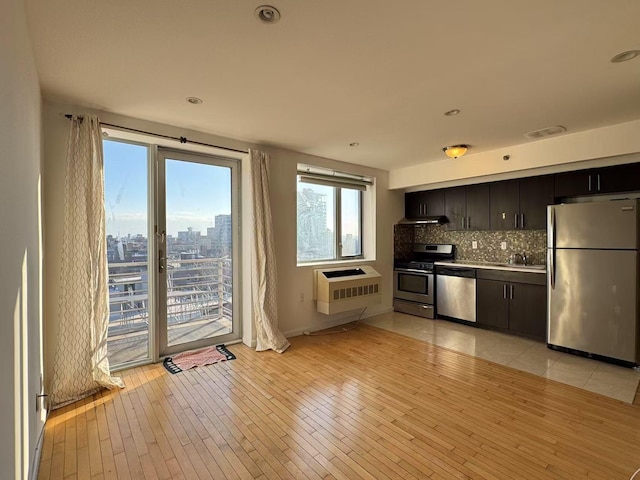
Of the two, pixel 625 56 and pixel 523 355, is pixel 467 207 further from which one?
pixel 625 56

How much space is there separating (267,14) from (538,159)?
11.9 feet

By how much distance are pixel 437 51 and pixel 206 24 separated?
1.34 meters

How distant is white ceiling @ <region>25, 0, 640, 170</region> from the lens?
1.62 metres

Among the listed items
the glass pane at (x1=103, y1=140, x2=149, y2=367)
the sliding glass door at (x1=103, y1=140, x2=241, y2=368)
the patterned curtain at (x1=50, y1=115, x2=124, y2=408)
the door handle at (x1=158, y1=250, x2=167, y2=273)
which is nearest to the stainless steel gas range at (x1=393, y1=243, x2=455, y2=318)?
the sliding glass door at (x1=103, y1=140, x2=241, y2=368)

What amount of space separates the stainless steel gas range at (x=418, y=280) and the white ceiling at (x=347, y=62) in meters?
2.50

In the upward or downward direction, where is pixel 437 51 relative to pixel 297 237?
upward

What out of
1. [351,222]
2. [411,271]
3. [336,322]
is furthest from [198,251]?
[411,271]

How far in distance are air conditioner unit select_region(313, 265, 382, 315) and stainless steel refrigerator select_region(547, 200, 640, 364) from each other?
2152 mm

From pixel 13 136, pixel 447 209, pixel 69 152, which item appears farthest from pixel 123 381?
pixel 447 209

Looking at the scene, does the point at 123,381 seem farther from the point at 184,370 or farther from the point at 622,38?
the point at 622,38

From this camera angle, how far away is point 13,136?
53.2 inches

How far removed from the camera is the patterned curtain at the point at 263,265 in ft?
12.3

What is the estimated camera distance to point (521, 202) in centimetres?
436

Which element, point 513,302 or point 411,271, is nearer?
point 513,302
